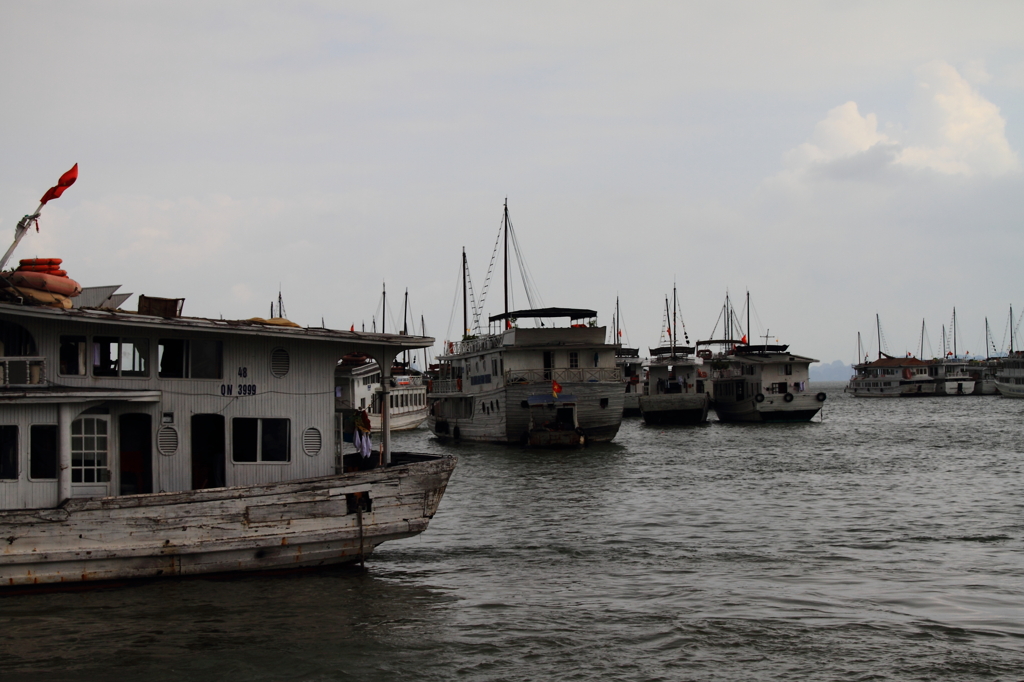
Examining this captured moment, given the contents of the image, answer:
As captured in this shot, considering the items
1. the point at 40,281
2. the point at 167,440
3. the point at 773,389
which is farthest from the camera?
the point at 773,389

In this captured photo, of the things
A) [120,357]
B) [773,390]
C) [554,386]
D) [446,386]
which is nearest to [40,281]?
[120,357]

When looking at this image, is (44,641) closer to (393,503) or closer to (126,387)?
(126,387)

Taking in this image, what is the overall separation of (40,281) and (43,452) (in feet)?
8.43

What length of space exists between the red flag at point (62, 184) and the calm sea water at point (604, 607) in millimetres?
6260

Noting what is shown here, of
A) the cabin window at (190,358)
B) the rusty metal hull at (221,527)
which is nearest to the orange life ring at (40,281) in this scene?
the cabin window at (190,358)

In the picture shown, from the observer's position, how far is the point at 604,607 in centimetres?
1387

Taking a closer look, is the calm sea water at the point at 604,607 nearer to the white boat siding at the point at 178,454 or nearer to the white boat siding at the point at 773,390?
the white boat siding at the point at 178,454

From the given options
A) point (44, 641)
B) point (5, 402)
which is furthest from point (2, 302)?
point (44, 641)

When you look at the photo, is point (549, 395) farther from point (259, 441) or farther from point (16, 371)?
point (16, 371)

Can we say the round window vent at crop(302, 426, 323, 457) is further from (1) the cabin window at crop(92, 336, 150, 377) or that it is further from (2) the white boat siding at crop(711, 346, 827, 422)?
(2) the white boat siding at crop(711, 346, 827, 422)

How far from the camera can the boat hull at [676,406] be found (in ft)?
212

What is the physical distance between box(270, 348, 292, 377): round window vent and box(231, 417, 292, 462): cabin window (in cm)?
80

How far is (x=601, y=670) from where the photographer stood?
11.2m

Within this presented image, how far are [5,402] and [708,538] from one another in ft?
44.1
